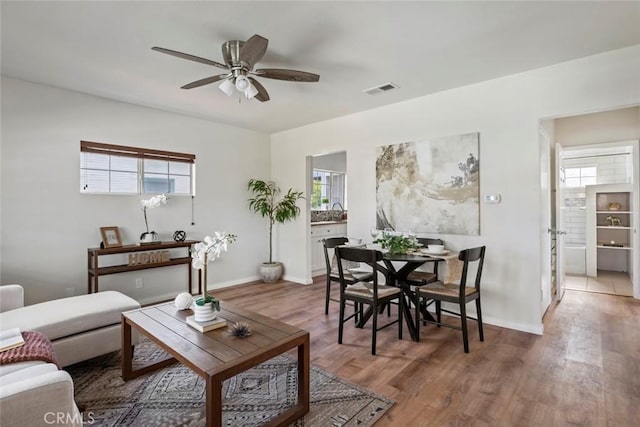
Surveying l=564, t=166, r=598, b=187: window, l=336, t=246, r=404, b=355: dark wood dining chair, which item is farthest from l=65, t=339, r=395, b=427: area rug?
l=564, t=166, r=598, b=187: window

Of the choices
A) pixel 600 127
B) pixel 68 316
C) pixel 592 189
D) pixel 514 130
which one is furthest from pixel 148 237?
pixel 592 189

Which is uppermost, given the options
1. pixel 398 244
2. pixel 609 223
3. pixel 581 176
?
pixel 581 176

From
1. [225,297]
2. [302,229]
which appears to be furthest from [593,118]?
[225,297]

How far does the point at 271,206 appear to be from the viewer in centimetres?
559

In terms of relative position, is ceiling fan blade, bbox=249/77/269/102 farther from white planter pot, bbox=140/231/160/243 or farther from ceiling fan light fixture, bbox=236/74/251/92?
white planter pot, bbox=140/231/160/243

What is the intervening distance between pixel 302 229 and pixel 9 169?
3.62m

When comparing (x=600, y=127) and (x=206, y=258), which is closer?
(x=206, y=258)

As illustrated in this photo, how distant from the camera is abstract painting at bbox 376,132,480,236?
352 cm

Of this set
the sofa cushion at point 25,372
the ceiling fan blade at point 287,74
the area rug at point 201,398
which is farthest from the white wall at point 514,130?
the sofa cushion at point 25,372

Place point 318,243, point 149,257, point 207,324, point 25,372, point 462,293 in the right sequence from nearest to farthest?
point 25,372 → point 207,324 → point 462,293 → point 149,257 → point 318,243

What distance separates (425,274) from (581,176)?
14.6 feet

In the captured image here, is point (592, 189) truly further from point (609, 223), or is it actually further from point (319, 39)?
point (319, 39)

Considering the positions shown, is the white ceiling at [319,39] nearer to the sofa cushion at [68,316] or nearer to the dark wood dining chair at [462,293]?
the dark wood dining chair at [462,293]

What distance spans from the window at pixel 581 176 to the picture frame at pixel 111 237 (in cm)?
742
